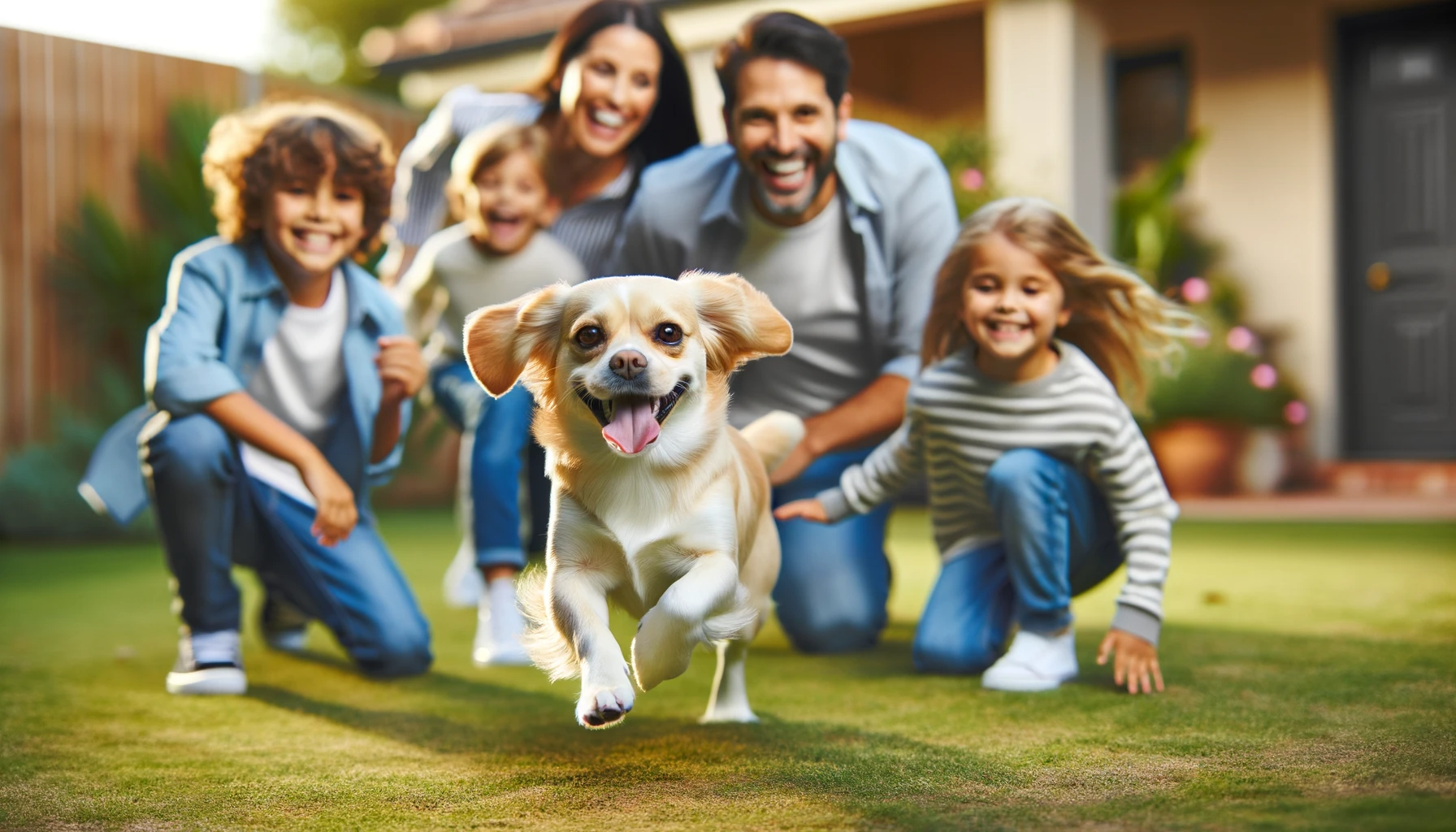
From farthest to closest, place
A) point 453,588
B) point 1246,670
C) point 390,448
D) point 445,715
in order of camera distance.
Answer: point 453,588
point 390,448
point 1246,670
point 445,715

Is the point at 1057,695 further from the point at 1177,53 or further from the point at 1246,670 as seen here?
the point at 1177,53

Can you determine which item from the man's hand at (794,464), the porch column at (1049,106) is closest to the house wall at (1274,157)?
the porch column at (1049,106)

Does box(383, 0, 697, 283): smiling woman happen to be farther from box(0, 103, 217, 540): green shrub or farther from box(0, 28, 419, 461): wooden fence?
box(0, 28, 419, 461): wooden fence

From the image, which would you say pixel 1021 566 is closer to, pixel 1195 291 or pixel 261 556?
pixel 261 556

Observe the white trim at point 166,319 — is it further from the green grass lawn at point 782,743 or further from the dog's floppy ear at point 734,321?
the dog's floppy ear at point 734,321

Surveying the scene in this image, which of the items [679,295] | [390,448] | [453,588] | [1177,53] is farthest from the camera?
[1177,53]

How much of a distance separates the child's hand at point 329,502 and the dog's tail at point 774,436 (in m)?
1.00

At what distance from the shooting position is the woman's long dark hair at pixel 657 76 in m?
3.80

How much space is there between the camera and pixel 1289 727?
A: 2.39 metres

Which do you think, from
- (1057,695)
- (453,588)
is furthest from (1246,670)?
(453,588)

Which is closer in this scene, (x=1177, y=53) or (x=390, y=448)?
(x=390, y=448)

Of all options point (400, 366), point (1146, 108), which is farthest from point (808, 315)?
point (1146, 108)

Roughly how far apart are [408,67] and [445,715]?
9869 millimetres

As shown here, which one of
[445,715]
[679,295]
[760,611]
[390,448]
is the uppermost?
[679,295]
